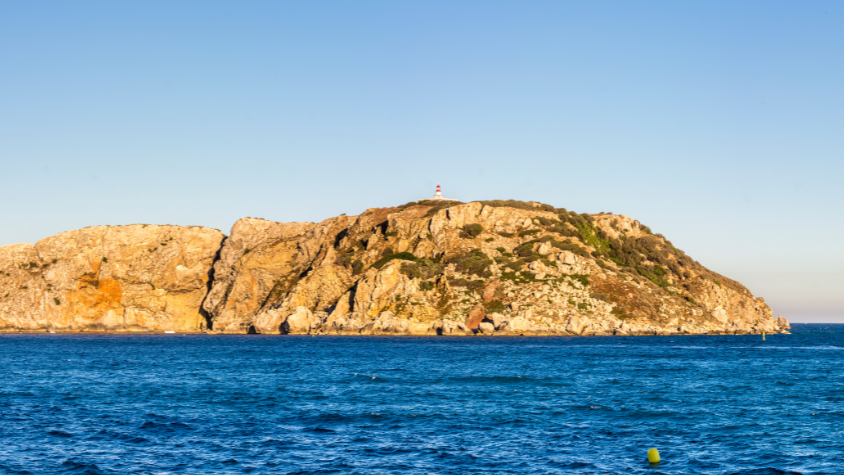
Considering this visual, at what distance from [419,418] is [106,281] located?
16446 centimetres

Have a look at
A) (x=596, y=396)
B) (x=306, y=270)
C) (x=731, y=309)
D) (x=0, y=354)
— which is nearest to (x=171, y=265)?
(x=306, y=270)


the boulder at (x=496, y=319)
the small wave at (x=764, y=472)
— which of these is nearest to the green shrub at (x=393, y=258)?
the boulder at (x=496, y=319)

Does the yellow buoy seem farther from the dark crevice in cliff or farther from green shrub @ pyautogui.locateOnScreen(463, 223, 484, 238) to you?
the dark crevice in cliff

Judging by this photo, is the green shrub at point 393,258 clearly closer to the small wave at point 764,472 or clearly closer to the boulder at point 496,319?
the boulder at point 496,319

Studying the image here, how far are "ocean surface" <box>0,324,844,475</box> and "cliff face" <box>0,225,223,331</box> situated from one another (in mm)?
108687

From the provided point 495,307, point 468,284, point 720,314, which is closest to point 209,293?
point 468,284

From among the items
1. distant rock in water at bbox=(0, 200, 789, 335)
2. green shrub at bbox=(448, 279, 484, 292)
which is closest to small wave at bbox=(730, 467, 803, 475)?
distant rock in water at bbox=(0, 200, 789, 335)

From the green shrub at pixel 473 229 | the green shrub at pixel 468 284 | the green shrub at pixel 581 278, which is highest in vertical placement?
the green shrub at pixel 473 229

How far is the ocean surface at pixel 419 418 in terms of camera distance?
2966 cm

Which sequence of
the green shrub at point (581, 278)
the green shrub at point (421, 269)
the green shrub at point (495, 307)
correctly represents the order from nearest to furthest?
the green shrub at point (495, 307) < the green shrub at point (581, 278) < the green shrub at point (421, 269)

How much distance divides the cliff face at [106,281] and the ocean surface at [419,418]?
357 ft

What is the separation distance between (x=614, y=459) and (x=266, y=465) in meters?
14.3

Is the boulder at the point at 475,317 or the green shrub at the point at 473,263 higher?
the green shrub at the point at 473,263

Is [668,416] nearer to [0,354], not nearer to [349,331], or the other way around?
[0,354]
